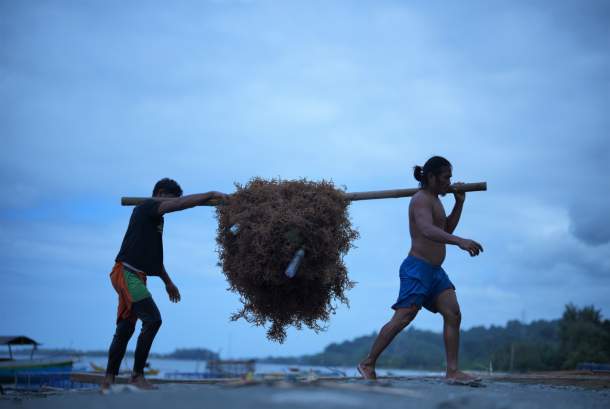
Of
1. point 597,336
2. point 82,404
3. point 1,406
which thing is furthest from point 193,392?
point 597,336

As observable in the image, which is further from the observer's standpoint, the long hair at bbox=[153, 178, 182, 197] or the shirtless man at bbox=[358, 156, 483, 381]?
the long hair at bbox=[153, 178, 182, 197]

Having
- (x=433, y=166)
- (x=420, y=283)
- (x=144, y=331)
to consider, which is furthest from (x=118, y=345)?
(x=433, y=166)

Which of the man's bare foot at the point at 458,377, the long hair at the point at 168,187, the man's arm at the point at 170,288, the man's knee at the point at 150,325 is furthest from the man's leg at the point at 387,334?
the long hair at the point at 168,187

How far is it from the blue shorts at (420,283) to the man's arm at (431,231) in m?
0.34

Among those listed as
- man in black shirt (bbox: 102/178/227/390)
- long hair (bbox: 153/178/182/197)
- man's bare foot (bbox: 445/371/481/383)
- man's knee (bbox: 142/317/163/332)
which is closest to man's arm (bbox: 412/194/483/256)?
man's bare foot (bbox: 445/371/481/383)

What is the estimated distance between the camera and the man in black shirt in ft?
19.6

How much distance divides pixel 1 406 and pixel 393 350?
364ft

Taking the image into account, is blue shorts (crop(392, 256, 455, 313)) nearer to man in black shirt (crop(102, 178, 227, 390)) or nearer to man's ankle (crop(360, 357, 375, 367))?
man's ankle (crop(360, 357, 375, 367))

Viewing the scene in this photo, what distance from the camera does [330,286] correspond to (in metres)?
6.46

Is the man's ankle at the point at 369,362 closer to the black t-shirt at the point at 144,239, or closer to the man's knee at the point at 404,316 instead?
the man's knee at the point at 404,316

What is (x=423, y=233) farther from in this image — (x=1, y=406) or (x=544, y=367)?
(x=544, y=367)

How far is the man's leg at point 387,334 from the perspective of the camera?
6.05 meters

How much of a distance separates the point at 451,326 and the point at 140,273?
10.0ft

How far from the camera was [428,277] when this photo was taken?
6.20 m
